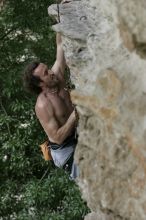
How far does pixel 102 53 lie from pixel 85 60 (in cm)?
45

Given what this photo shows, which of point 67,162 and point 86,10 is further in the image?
point 67,162

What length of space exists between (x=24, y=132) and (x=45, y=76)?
2.88 m

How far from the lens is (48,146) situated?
4.94 m

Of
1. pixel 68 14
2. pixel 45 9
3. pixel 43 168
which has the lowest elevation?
pixel 43 168

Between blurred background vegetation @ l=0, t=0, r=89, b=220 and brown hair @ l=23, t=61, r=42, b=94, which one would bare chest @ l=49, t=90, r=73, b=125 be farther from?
blurred background vegetation @ l=0, t=0, r=89, b=220

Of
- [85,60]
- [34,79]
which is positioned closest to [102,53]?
[85,60]

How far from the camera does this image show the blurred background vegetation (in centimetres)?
696

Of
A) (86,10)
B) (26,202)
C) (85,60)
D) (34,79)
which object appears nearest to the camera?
(85,60)

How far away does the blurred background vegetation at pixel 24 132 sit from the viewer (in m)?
6.96

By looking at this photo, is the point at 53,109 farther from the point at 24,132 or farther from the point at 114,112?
the point at 24,132

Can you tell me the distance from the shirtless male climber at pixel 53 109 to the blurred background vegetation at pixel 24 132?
199 centimetres

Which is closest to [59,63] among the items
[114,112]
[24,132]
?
[114,112]

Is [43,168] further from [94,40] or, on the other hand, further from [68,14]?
[94,40]

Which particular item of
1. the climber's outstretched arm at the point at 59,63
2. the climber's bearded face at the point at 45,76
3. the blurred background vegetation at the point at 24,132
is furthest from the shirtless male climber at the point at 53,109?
the blurred background vegetation at the point at 24,132
